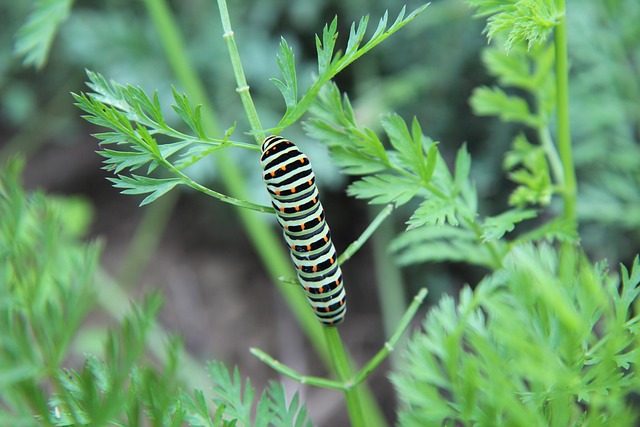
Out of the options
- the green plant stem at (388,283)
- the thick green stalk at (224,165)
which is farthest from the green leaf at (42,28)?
the green plant stem at (388,283)

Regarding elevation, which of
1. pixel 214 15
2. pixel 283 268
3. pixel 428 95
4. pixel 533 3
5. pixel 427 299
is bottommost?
pixel 427 299

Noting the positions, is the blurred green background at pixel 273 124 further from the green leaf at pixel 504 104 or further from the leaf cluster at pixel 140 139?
the leaf cluster at pixel 140 139

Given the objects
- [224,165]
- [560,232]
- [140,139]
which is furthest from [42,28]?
[560,232]

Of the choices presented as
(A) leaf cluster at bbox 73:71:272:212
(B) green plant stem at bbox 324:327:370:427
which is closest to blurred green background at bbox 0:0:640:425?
(B) green plant stem at bbox 324:327:370:427

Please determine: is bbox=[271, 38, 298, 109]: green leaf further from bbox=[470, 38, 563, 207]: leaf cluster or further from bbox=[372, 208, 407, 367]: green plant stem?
bbox=[372, 208, 407, 367]: green plant stem

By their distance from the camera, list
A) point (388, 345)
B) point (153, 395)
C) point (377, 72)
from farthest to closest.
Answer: point (377, 72), point (388, 345), point (153, 395)

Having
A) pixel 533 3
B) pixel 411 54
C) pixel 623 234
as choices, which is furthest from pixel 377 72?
pixel 533 3

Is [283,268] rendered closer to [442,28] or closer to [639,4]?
[442,28]
